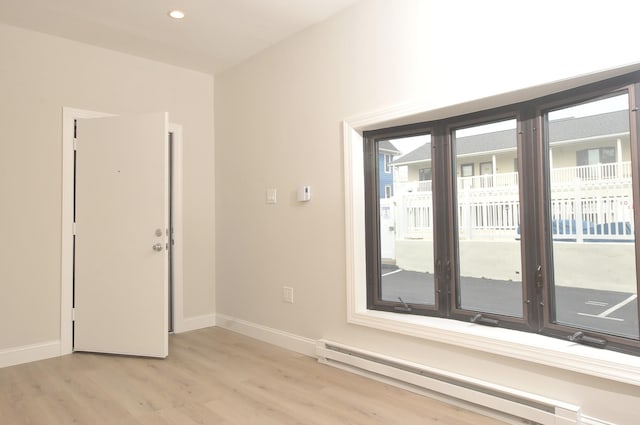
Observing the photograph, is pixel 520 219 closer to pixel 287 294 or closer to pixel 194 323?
pixel 287 294

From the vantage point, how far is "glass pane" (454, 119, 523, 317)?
2.43 m

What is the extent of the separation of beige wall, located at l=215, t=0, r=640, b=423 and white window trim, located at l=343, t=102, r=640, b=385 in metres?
0.07

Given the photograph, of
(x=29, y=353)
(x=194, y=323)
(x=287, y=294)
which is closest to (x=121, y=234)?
(x=29, y=353)

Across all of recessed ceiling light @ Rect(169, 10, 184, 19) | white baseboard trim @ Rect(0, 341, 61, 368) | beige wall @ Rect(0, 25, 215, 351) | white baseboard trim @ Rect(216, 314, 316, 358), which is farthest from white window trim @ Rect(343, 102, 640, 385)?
white baseboard trim @ Rect(0, 341, 61, 368)

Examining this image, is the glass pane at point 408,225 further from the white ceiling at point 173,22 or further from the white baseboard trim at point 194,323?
the white baseboard trim at point 194,323

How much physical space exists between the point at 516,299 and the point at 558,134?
0.96m

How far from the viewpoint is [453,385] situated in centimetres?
233

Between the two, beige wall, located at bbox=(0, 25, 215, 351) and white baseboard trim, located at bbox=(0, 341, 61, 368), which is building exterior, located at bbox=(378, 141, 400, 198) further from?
white baseboard trim, located at bbox=(0, 341, 61, 368)

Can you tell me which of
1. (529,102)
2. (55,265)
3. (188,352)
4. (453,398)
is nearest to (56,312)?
(55,265)

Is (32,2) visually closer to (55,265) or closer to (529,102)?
(55,265)

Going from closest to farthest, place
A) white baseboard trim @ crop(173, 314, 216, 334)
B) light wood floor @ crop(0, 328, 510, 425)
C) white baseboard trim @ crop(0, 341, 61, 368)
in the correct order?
light wood floor @ crop(0, 328, 510, 425) → white baseboard trim @ crop(0, 341, 61, 368) → white baseboard trim @ crop(173, 314, 216, 334)

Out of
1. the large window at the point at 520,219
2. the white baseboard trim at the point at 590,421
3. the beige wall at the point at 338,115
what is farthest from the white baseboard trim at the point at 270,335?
the white baseboard trim at the point at 590,421

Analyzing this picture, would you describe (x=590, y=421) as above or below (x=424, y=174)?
below

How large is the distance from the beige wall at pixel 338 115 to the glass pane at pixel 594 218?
32cm
